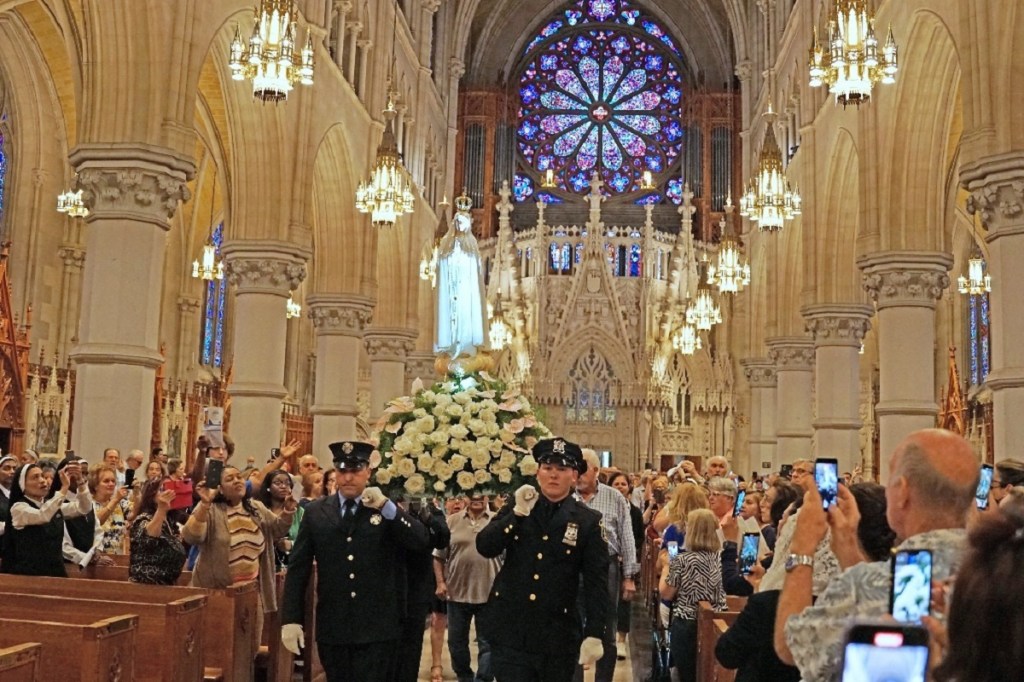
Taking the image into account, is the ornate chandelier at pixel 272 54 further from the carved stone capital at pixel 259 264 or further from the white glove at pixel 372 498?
the white glove at pixel 372 498

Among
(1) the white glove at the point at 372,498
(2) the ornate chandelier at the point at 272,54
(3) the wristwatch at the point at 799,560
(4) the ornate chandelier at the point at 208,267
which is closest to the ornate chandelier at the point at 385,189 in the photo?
(2) the ornate chandelier at the point at 272,54

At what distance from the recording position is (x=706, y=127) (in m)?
38.7

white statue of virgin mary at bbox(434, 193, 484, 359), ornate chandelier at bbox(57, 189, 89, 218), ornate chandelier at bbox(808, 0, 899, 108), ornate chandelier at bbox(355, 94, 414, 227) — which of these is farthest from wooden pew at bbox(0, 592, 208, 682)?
ornate chandelier at bbox(57, 189, 89, 218)

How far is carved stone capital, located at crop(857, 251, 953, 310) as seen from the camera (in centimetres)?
1648

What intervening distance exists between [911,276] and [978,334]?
12.5 metres

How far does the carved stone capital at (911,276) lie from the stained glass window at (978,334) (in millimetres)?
11490

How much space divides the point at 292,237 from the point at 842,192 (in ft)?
36.0

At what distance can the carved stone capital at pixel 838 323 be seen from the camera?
2145 cm

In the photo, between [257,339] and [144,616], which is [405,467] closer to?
[144,616]

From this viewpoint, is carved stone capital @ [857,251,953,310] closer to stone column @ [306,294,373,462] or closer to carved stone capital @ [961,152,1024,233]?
Result: carved stone capital @ [961,152,1024,233]

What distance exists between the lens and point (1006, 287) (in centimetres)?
1188

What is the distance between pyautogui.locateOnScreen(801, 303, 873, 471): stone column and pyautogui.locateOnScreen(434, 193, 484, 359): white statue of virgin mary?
12.2 metres

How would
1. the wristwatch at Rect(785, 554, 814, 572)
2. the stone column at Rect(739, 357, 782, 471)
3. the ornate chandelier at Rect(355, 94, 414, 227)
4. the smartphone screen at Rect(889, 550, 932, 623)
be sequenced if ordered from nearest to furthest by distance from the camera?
the smartphone screen at Rect(889, 550, 932, 623)
the wristwatch at Rect(785, 554, 814, 572)
the ornate chandelier at Rect(355, 94, 414, 227)
the stone column at Rect(739, 357, 782, 471)

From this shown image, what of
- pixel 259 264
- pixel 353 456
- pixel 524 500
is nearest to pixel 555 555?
pixel 524 500
